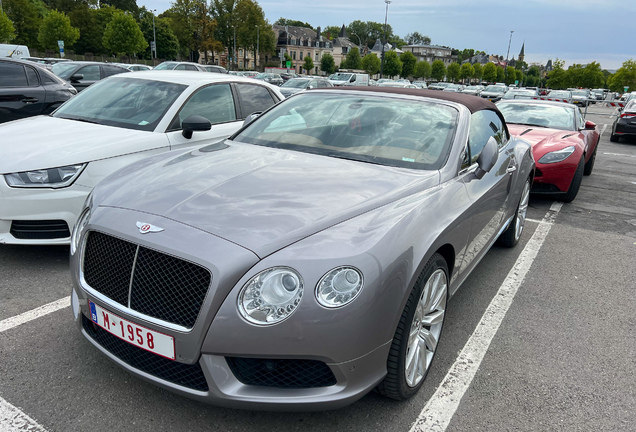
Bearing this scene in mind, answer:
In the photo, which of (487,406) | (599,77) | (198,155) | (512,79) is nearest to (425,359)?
(487,406)

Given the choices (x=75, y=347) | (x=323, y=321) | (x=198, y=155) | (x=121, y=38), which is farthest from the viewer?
(x=121, y=38)

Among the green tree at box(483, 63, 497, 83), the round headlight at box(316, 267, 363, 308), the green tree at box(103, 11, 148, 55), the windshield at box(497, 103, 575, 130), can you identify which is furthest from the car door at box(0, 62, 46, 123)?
the green tree at box(483, 63, 497, 83)

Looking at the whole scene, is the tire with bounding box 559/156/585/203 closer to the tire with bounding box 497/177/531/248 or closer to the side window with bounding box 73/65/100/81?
the tire with bounding box 497/177/531/248

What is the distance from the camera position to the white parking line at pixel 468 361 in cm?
234

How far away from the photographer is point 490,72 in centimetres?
11112

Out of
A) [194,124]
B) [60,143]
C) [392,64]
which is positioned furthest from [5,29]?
[392,64]

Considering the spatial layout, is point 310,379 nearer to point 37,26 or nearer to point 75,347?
point 75,347

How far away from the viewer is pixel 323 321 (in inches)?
72.1

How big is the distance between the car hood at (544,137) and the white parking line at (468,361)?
2.72 meters

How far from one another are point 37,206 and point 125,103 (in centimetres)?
165

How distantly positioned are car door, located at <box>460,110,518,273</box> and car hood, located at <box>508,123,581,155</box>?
9.45ft

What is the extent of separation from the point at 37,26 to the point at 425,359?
233 feet

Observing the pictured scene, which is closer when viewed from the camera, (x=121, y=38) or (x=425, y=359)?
(x=425, y=359)

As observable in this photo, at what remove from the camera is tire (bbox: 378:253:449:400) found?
7.09 ft
